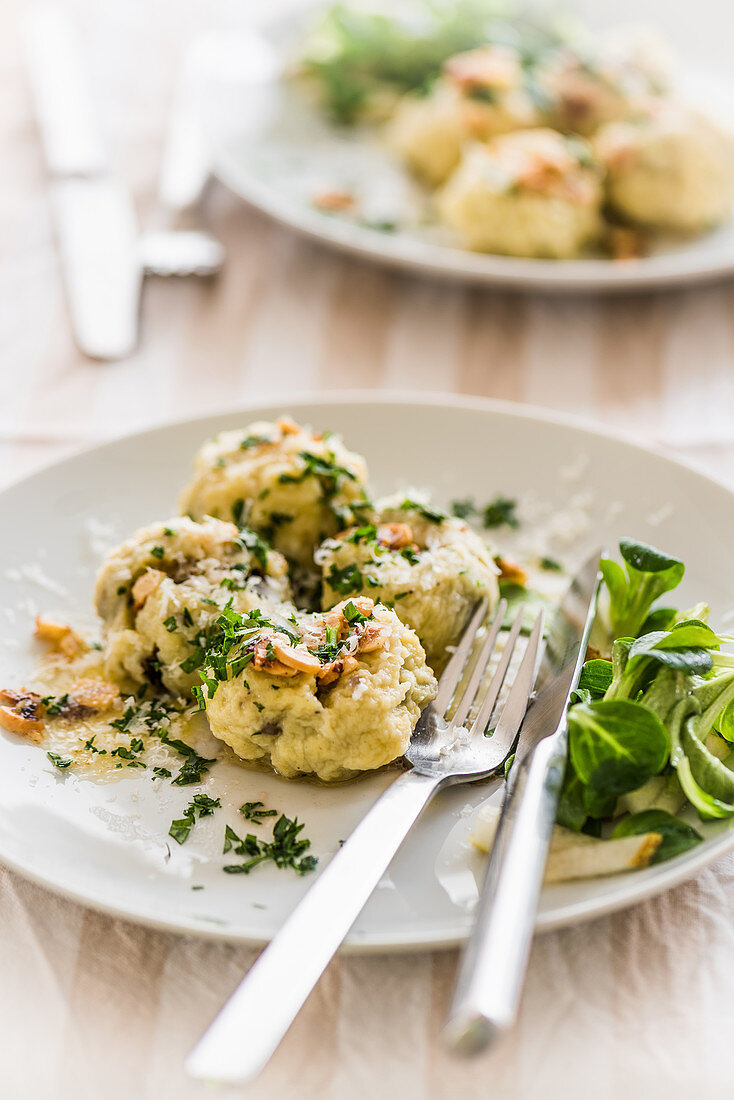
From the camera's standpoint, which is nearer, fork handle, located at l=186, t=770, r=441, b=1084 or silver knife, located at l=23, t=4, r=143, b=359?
fork handle, located at l=186, t=770, r=441, b=1084

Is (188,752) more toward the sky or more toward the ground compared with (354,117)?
more toward the ground

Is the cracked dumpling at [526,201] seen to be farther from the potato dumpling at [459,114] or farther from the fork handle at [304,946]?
the fork handle at [304,946]

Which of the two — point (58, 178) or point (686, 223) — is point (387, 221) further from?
point (58, 178)

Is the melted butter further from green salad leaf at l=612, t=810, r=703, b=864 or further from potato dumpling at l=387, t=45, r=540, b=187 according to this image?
potato dumpling at l=387, t=45, r=540, b=187

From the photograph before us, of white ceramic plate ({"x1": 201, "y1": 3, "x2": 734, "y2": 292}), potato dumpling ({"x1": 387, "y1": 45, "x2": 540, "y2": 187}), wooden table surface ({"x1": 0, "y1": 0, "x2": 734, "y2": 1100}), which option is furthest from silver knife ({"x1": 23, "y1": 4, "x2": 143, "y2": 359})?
potato dumpling ({"x1": 387, "y1": 45, "x2": 540, "y2": 187})

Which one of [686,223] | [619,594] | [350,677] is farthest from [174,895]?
[686,223]

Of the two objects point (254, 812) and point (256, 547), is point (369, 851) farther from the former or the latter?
point (256, 547)
